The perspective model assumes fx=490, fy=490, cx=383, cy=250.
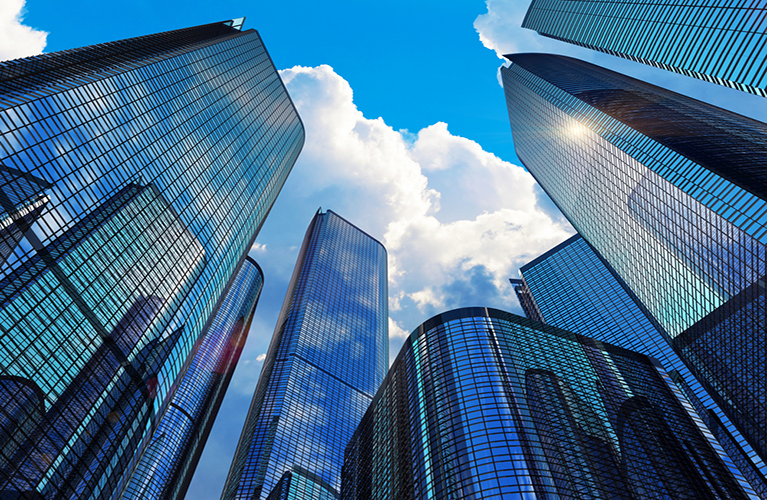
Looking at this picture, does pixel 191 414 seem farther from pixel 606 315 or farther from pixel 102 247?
pixel 606 315

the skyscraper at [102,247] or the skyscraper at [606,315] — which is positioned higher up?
the skyscraper at [606,315]

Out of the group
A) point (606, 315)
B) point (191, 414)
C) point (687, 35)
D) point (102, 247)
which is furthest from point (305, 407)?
point (687, 35)

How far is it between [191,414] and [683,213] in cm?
13921

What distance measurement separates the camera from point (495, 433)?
54344 mm

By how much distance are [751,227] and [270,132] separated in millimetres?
102945

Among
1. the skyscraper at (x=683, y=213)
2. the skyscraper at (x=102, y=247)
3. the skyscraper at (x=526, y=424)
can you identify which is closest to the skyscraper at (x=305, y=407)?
the skyscraper at (x=526, y=424)

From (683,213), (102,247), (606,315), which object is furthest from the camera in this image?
(606,315)

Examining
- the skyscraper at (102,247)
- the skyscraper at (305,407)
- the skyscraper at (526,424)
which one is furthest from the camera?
the skyscraper at (305,407)

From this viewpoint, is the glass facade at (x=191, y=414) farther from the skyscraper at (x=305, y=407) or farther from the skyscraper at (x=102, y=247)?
the skyscraper at (x=102, y=247)

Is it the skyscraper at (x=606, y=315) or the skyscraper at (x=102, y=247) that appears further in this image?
the skyscraper at (x=606, y=315)

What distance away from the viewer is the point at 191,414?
5846 inches

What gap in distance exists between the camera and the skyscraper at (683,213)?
204 ft

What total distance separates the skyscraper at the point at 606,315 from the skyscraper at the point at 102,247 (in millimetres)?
89325

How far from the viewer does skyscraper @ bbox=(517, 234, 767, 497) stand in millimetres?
108756
